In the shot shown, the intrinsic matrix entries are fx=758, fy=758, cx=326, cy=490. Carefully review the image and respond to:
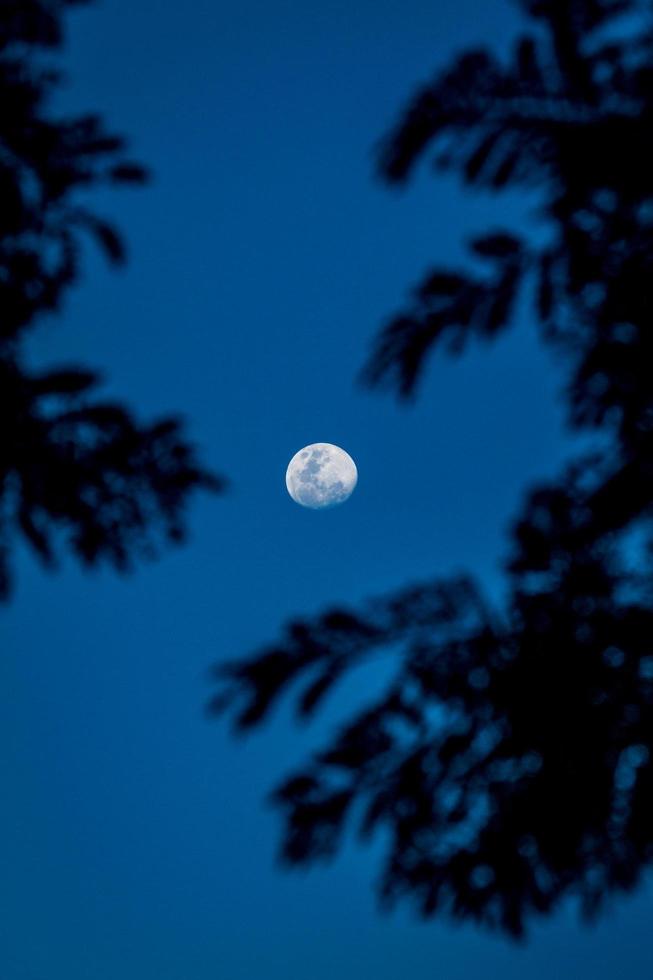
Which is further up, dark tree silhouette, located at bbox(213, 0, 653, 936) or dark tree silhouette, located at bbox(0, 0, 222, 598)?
dark tree silhouette, located at bbox(0, 0, 222, 598)

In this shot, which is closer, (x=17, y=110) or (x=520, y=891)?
(x=520, y=891)

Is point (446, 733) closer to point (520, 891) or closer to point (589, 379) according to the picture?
point (520, 891)

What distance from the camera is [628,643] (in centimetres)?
222

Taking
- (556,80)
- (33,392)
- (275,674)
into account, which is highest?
(33,392)

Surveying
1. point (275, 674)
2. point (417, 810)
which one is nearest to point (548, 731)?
A: point (417, 810)

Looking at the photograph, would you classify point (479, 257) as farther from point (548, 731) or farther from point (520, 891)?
point (520, 891)

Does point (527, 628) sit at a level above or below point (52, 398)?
below

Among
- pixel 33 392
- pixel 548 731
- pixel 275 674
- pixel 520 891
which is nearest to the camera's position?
pixel 275 674

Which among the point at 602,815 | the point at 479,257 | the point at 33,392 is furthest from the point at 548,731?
the point at 33,392

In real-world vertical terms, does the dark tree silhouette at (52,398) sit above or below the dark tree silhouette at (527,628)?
above

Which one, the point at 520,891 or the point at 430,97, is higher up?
the point at 430,97

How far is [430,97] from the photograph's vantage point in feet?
7.33

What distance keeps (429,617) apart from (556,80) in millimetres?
1668

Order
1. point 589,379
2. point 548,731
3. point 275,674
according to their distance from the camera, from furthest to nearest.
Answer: point 589,379
point 548,731
point 275,674
